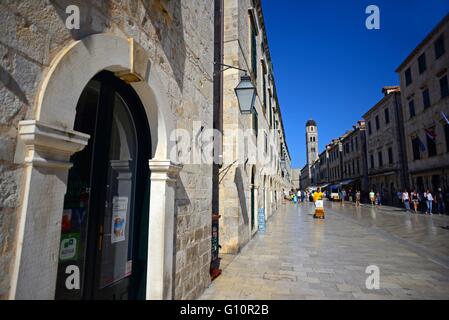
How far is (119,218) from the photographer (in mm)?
2629

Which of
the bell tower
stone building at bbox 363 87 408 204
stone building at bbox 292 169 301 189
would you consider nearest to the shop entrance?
stone building at bbox 363 87 408 204

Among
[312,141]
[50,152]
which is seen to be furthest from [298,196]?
[312,141]

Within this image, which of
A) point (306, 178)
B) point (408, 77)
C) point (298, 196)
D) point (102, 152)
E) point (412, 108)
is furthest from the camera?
point (306, 178)

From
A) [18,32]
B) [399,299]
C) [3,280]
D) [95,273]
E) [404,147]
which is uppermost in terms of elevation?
[404,147]

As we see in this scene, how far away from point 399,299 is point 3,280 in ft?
15.1

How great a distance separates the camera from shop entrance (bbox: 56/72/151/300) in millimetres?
2078

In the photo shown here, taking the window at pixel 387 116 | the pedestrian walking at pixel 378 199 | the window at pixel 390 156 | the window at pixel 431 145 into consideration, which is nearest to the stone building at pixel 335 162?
the window at pixel 387 116

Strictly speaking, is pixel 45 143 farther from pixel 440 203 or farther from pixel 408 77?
pixel 408 77

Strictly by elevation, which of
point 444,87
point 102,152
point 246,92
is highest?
point 444,87

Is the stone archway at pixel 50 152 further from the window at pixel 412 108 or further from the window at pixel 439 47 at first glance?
the window at pixel 412 108

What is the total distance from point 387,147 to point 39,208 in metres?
31.3
